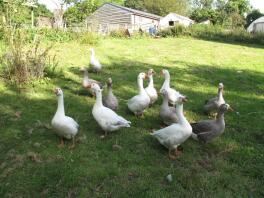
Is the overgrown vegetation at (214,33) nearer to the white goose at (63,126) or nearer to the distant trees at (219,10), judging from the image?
the white goose at (63,126)

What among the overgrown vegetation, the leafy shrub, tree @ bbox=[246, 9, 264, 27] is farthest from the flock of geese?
tree @ bbox=[246, 9, 264, 27]

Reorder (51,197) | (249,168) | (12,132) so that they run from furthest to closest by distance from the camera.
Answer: (12,132) < (249,168) < (51,197)

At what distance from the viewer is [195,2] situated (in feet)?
297

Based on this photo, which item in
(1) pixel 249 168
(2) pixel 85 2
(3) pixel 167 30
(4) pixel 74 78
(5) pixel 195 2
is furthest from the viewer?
(5) pixel 195 2

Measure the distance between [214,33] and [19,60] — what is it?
24.2 m

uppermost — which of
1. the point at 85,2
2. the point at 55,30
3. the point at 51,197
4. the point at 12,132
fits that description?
the point at 85,2

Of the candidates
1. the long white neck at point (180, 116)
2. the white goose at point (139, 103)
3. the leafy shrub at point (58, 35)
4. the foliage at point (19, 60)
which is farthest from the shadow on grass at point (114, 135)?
the leafy shrub at point (58, 35)

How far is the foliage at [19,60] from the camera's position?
9656 millimetres

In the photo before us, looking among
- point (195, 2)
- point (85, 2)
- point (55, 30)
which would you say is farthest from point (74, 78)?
point (195, 2)

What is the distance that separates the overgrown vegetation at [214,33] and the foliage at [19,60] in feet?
70.2

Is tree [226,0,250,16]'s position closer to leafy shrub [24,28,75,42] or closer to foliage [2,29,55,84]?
leafy shrub [24,28,75,42]

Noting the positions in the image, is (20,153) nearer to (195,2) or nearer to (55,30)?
(55,30)

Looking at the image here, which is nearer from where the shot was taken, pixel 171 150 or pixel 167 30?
pixel 171 150

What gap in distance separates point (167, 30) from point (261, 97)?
2200 centimetres
